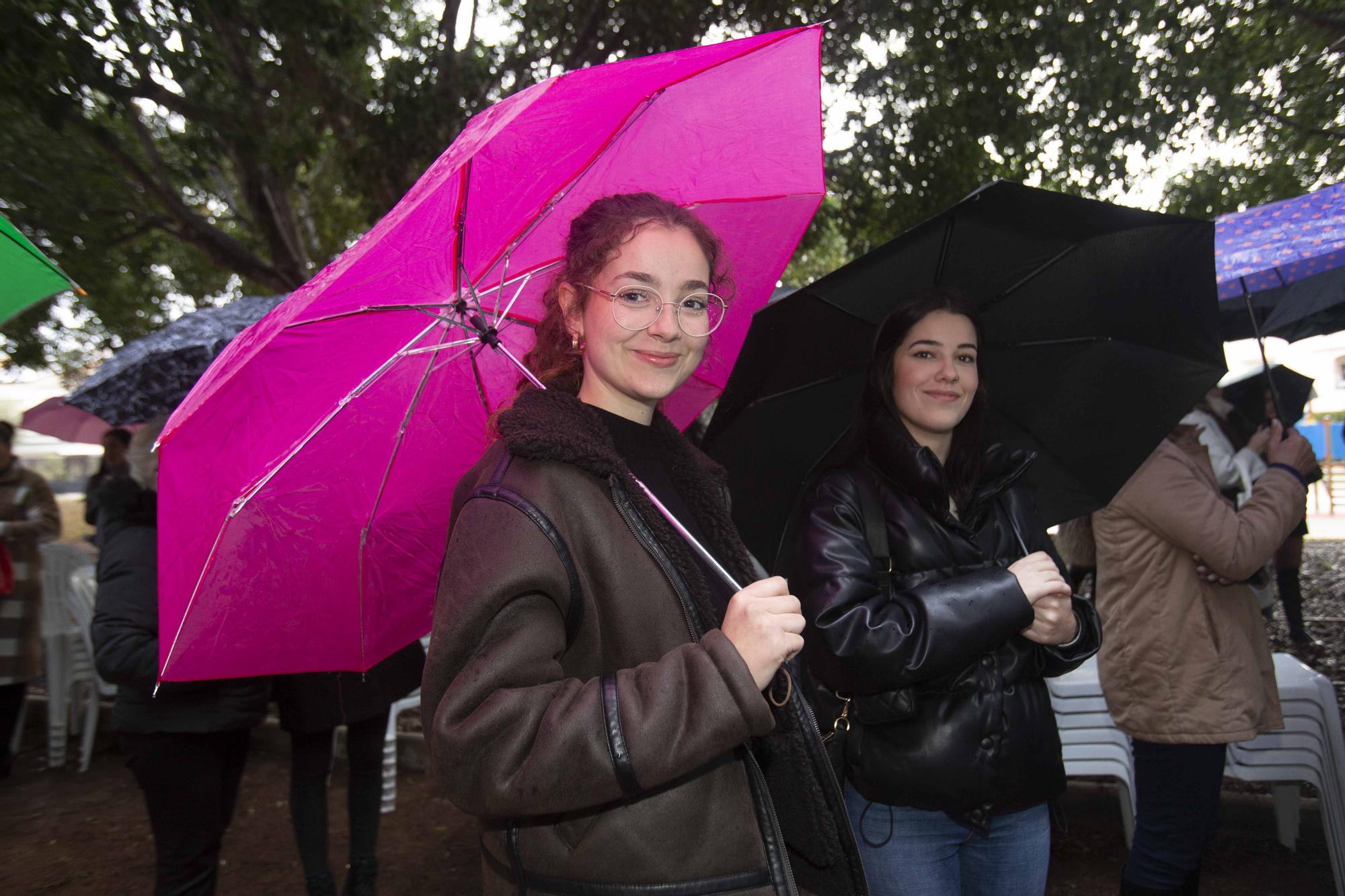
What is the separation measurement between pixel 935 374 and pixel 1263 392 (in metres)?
6.05

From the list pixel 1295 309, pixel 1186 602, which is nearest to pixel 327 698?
pixel 1186 602

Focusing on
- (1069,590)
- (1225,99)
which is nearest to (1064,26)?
(1225,99)

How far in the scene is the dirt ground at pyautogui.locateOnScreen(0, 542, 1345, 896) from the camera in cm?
439

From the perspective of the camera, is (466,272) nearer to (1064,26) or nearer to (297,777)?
(297,777)

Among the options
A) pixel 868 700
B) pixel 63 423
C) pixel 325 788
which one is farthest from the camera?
pixel 63 423

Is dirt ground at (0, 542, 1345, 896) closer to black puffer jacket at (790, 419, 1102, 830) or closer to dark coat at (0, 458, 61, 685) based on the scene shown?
dark coat at (0, 458, 61, 685)

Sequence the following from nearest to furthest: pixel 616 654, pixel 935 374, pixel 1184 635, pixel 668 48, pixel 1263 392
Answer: pixel 616 654
pixel 935 374
pixel 1184 635
pixel 1263 392
pixel 668 48

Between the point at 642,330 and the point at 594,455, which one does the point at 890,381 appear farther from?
the point at 594,455

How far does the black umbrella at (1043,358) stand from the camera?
2.68 metres

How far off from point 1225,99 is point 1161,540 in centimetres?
702

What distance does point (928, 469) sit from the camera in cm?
229

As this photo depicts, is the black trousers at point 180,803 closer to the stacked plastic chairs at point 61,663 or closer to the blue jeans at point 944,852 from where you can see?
the blue jeans at point 944,852

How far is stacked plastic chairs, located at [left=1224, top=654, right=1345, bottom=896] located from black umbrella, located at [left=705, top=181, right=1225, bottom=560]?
2.01 meters

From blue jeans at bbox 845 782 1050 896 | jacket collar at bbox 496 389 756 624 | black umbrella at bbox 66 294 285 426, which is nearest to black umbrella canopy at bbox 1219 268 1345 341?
blue jeans at bbox 845 782 1050 896
